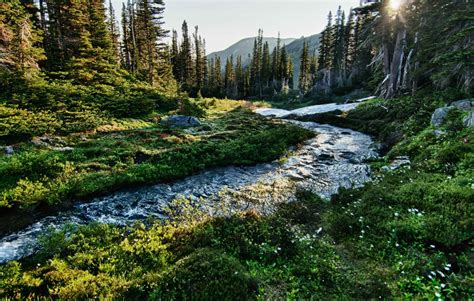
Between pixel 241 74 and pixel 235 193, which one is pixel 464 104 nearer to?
pixel 235 193

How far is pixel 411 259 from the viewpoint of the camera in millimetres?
5199

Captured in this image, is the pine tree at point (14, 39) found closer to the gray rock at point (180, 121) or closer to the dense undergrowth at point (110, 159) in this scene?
the dense undergrowth at point (110, 159)

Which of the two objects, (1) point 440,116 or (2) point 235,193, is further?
(1) point 440,116

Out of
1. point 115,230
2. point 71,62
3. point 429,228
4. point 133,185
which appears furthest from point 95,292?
point 71,62

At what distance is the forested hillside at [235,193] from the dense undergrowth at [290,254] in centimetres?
4

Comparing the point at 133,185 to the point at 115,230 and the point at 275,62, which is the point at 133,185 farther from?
the point at 275,62

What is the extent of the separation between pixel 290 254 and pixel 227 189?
5.40 metres

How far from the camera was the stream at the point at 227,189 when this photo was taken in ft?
27.0

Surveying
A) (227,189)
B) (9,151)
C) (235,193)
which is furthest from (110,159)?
(235,193)

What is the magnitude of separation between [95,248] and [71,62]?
25882 millimetres

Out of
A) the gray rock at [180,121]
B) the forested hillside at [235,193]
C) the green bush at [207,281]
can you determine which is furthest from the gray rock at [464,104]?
the gray rock at [180,121]

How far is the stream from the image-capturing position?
27.0 ft

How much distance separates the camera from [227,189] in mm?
11219

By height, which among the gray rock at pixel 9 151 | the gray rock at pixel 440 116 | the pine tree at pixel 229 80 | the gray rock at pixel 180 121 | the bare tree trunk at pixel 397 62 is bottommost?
the gray rock at pixel 9 151
